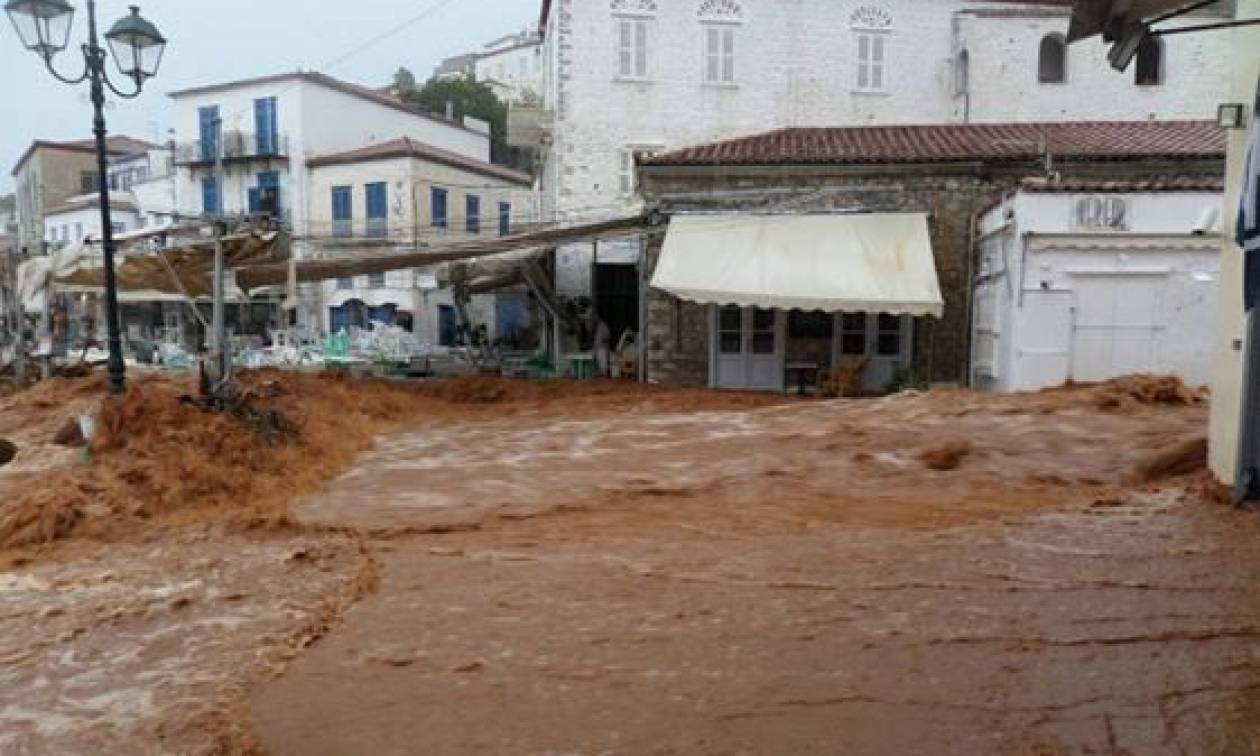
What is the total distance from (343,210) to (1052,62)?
2517 cm

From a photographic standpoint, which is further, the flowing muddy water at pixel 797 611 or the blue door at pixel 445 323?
the blue door at pixel 445 323

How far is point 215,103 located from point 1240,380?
132 ft

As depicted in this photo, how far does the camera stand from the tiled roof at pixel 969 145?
17.0 meters

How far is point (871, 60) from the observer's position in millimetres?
24969

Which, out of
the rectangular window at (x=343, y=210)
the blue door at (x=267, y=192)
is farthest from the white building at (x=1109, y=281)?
the blue door at (x=267, y=192)

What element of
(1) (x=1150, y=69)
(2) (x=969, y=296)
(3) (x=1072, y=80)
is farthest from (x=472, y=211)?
(2) (x=969, y=296)

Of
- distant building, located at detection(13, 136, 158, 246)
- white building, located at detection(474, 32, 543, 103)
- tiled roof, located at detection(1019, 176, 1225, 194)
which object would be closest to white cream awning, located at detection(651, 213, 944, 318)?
tiled roof, located at detection(1019, 176, 1225, 194)

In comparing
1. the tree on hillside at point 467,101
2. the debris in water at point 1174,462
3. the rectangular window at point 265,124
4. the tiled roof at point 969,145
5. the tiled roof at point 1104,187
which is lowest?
the debris in water at point 1174,462

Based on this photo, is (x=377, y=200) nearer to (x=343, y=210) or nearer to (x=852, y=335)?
(x=343, y=210)

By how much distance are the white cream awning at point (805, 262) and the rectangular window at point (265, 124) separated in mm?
26286

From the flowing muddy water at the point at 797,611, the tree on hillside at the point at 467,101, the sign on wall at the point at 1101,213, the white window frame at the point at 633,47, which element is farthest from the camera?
the tree on hillside at the point at 467,101

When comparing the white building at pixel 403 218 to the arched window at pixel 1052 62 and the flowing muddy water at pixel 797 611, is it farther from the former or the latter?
the flowing muddy water at pixel 797 611

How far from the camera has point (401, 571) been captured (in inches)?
280

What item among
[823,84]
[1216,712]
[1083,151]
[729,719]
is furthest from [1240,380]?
[823,84]
